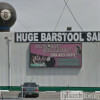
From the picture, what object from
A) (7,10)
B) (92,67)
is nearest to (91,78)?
(92,67)

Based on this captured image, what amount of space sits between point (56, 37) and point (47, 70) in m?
4.10

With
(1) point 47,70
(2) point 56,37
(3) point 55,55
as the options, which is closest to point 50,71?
(1) point 47,70

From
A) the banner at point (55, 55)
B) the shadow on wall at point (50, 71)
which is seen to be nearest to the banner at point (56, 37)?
the banner at point (55, 55)

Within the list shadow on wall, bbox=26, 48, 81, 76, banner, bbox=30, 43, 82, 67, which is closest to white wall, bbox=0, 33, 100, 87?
shadow on wall, bbox=26, 48, 81, 76

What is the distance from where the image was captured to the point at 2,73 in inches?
1841

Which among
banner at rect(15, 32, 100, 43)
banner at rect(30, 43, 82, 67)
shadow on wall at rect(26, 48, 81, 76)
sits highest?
banner at rect(15, 32, 100, 43)

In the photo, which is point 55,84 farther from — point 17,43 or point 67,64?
point 17,43

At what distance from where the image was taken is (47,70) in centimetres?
4644

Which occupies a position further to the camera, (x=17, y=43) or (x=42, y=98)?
(x=17, y=43)

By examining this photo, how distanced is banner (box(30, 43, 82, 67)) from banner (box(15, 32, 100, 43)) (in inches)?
20.7

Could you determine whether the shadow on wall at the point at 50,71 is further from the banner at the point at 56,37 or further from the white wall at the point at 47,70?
the banner at the point at 56,37

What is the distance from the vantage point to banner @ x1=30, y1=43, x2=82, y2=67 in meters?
46.2

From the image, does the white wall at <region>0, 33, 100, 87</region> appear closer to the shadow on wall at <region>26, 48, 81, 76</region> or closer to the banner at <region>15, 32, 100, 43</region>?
the shadow on wall at <region>26, 48, 81, 76</region>

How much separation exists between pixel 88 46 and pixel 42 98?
34.0ft
